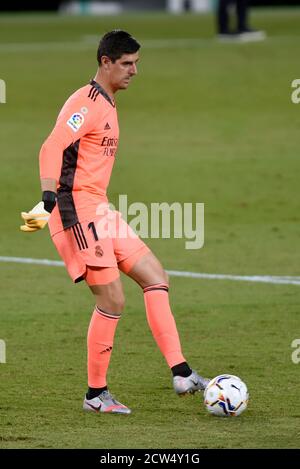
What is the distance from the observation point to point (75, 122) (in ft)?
27.3

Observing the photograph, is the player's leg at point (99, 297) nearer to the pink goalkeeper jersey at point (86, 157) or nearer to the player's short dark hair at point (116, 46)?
the pink goalkeeper jersey at point (86, 157)

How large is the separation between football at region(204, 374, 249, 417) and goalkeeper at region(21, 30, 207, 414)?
18cm

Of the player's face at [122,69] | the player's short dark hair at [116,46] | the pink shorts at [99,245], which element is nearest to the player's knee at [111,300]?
the pink shorts at [99,245]

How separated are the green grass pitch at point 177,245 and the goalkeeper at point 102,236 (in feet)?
1.00

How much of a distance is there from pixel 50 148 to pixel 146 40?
72.4 ft

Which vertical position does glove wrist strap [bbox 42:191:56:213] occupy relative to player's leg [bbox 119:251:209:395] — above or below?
above

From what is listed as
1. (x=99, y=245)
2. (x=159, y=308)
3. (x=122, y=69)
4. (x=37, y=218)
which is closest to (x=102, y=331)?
(x=159, y=308)

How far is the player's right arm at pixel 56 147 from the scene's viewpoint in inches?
321

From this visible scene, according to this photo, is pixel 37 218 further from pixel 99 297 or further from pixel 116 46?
pixel 116 46

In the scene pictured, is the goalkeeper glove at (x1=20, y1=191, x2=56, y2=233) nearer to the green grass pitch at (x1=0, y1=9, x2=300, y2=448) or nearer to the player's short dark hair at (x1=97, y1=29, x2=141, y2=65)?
the player's short dark hair at (x1=97, y1=29, x2=141, y2=65)

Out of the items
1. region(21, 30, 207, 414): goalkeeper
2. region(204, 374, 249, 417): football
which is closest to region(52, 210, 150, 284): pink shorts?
region(21, 30, 207, 414): goalkeeper

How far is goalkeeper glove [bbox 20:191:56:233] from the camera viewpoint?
8.14 metres

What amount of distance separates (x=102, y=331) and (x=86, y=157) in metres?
1.09
